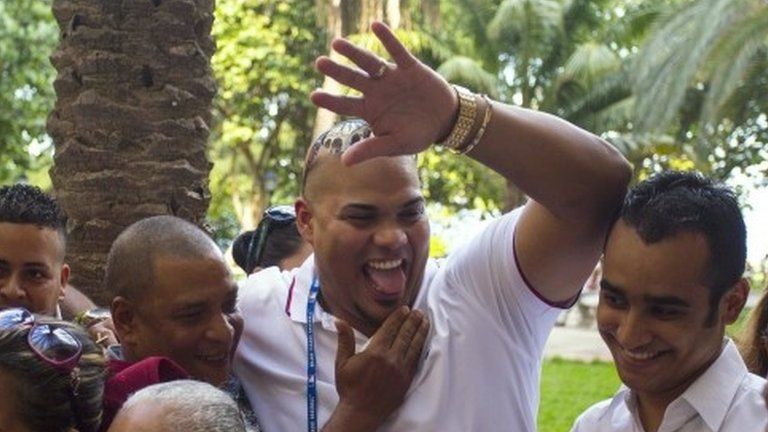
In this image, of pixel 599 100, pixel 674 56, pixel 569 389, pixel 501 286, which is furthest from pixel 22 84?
pixel 501 286

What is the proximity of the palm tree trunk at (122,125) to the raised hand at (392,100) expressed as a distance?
2442 mm

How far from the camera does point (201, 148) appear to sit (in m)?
5.07

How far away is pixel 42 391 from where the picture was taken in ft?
7.43

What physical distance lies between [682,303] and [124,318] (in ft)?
4.84

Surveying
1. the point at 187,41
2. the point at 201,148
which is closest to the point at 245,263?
the point at 201,148

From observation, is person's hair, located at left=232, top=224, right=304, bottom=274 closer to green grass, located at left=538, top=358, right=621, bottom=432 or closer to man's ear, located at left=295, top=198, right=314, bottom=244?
man's ear, located at left=295, top=198, right=314, bottom=244

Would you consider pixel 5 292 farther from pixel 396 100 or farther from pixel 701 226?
pixel 701 226

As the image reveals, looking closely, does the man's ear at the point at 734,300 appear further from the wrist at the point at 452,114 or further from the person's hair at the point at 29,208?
the person's hair at the point at 29,208

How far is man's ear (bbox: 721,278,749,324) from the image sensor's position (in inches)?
103

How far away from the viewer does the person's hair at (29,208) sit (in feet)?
11.9

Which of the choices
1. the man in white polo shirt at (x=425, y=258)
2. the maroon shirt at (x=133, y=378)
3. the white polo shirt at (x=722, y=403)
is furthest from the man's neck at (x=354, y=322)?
the white polo shirt at (x=722, y=403)

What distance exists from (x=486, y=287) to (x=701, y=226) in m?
0.62

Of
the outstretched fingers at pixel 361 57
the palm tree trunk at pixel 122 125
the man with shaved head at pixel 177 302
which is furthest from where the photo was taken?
the palm tree trunk at pixel 122 125

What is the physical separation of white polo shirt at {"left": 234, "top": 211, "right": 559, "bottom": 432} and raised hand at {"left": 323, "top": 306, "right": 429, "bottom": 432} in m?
0.04
